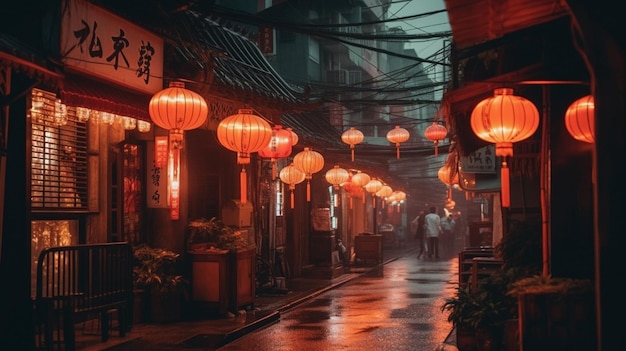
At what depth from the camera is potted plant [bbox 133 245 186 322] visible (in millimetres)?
15805

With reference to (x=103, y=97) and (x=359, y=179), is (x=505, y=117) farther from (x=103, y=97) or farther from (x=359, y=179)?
(x=359, y=179)

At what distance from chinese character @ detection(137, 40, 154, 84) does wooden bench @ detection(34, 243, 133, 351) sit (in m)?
3.30

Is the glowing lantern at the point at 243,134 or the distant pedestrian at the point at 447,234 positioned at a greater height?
the glowing lantern at the point at 243,134

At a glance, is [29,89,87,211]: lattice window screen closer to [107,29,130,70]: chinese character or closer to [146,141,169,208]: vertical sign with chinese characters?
[107,29,130,70]: chinese character

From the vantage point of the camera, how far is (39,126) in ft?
43.0

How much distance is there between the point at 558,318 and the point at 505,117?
316cm

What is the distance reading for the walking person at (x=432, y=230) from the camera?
42531mm

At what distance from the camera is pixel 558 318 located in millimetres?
8195

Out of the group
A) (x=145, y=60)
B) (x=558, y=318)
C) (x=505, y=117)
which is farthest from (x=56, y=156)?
(x=558, y=318)

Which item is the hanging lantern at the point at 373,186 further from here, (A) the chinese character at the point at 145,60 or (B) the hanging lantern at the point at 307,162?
(A) the chinese character at the point at 145,60

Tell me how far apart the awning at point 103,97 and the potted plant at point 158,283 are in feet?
11.2

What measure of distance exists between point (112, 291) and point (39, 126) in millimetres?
3362

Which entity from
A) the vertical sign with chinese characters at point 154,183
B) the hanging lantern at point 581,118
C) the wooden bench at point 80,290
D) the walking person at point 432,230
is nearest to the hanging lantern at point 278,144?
the vertical sign with chinese characters at point 154,183

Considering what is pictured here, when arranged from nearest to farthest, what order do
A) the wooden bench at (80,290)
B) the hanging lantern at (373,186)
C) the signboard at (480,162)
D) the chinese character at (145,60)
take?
the wooden bench at (80,290) → the chinese character at (145,60) → the signboard at (480,162) → the hanging lantern at (373,186)
